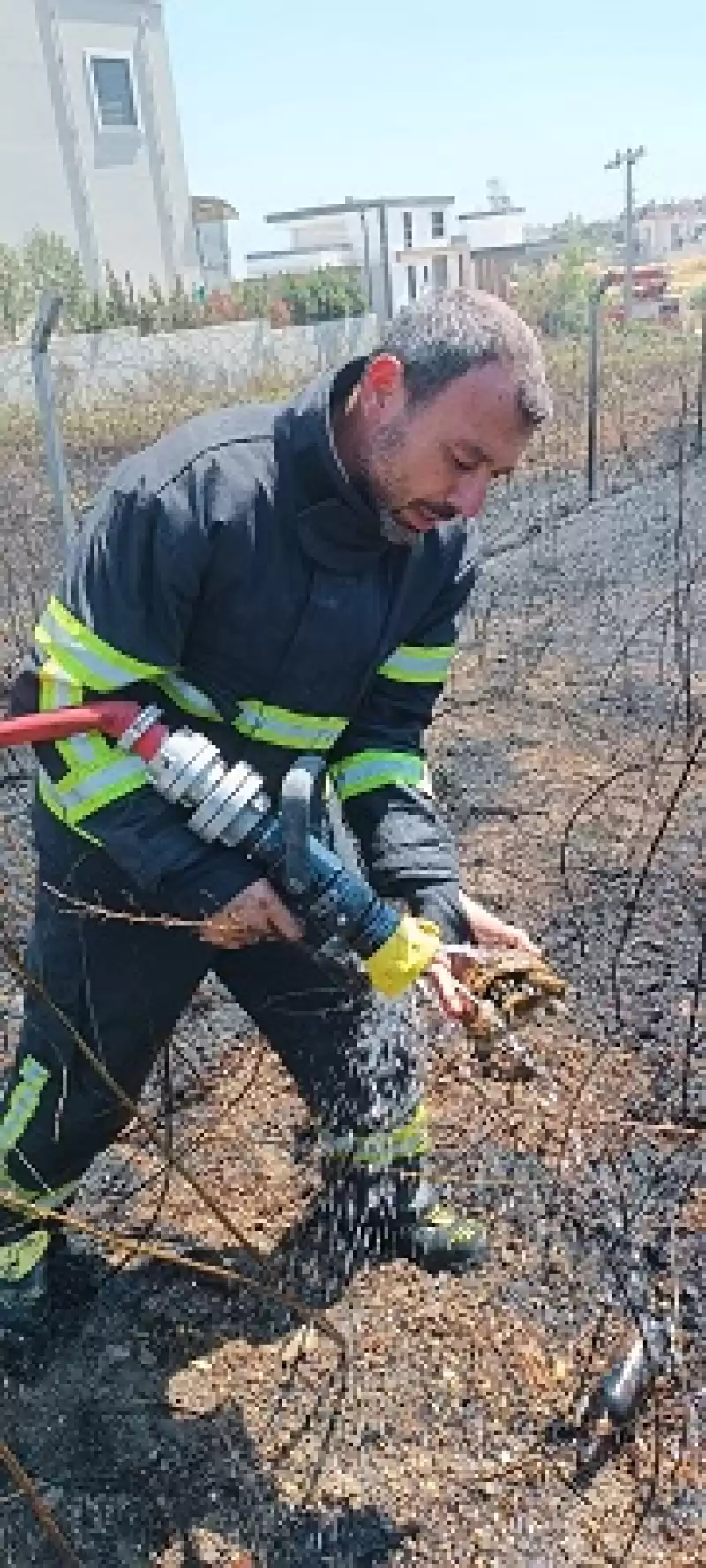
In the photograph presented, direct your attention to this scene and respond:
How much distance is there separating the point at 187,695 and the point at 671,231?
98.2 meters

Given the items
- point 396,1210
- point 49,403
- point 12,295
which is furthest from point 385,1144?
point 12,295

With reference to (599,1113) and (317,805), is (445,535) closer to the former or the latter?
(317,805)

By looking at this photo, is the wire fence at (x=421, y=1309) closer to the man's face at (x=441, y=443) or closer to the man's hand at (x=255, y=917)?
the man's hand at (x=255, y=917)

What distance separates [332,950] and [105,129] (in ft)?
86.3

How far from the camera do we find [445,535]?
192cm

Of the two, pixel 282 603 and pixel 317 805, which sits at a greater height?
pixel 282 603

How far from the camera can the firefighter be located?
162 cm

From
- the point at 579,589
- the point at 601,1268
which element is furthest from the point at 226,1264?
the point at 579,589

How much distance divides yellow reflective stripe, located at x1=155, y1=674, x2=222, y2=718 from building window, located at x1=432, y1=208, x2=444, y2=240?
39607 millimetres

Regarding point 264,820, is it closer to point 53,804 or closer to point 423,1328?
point 53,804

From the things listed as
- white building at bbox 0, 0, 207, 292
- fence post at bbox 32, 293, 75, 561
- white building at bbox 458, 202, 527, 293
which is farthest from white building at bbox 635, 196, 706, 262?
fence post at bbox 32, 293, 75, 561

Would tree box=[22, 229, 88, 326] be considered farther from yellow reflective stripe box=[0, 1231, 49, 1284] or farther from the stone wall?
yellow reflective stripe box=[0, 1231, 49, 1284]

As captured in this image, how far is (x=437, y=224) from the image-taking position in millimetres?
37969

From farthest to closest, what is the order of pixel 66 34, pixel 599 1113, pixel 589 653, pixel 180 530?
pixel 66 34
pixel 589 653
pixel 599 1113
pixel 180 530
